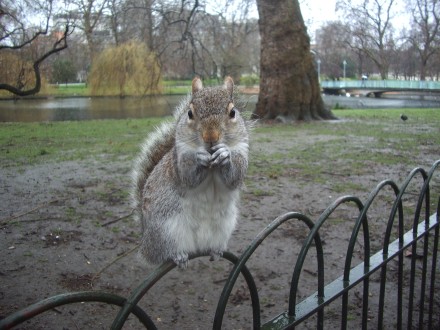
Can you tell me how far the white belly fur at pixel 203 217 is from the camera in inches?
56.3

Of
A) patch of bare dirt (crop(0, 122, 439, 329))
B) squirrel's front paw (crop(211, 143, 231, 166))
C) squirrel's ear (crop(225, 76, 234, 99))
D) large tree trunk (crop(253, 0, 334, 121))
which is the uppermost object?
large tree trunk (crop(253, 0, 334, 121))

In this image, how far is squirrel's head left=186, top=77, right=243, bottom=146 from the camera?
4.40 ft

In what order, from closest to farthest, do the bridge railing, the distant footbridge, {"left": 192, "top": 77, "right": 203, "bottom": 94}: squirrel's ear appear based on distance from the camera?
1. {"left": 192, "top": 77, "right": 203, "bottom": 94}: squirrel's ear
2. the distant footbridge
3. the bridge railing

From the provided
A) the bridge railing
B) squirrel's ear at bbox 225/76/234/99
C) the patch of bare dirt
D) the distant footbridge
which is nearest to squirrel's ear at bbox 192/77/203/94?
squirrel's ear at bbox 225/76/234/99

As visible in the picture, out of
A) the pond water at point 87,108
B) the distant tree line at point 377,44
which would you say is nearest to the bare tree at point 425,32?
the distant tree line at point 377,44

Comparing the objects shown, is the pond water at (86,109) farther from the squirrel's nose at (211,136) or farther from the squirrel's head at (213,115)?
the squirrel's nose at (211,136)

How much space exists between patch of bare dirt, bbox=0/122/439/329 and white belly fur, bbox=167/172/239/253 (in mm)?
839

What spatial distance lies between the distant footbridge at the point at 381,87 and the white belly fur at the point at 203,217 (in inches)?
1160

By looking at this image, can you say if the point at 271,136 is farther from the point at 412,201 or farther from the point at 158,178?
the point at 158,178

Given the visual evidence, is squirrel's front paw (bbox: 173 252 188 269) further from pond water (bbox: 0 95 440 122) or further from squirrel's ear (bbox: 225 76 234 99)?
pond water (bbox: 0 95 440 122)

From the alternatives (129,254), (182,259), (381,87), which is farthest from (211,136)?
(381,87)

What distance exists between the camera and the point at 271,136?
766 cm

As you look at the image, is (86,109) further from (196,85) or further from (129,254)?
(196,85)

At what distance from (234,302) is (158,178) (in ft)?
3.40
